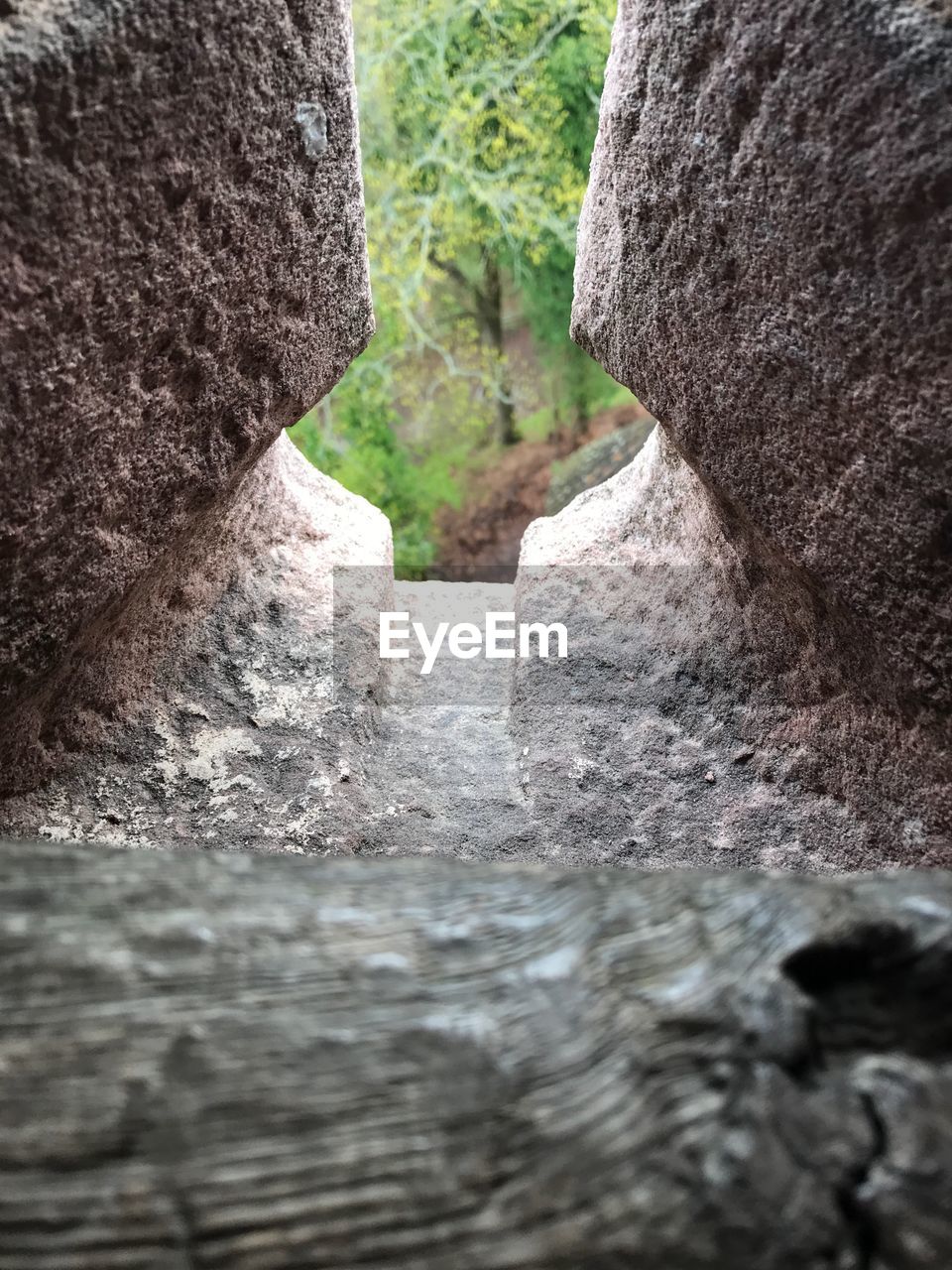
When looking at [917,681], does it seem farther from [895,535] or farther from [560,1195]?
[560,1195]

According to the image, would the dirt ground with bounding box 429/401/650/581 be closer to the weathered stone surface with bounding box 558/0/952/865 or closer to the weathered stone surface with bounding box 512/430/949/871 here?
the weathered stone surface with bounding box 512/430/949/871

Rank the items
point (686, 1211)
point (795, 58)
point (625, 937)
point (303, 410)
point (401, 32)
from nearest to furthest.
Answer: point (686, 1211) < point (625, 937) < point (795, 58) < point (303, 410) < point (401, 32)

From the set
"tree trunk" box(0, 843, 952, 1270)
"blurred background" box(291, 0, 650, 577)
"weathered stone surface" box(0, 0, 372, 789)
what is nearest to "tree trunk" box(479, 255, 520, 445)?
"blurred background" box(291, 0, 650, 577)

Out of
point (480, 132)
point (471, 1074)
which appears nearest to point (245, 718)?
point (471, 1074)

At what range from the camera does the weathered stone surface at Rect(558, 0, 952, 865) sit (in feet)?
3.28

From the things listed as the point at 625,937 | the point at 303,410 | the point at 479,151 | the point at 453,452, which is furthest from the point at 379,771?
the point at 453,452

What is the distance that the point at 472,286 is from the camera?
5.15m

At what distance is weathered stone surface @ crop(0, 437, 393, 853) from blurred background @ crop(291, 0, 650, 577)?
2.27 meters

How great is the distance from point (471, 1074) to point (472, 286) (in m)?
5.05

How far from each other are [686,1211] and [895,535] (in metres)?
0.87

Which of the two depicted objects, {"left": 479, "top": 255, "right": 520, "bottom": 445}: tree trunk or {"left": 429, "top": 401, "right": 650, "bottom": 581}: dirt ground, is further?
{"left": 429, "top": 401, "right": 650, "bottom": 581}: dirt ground

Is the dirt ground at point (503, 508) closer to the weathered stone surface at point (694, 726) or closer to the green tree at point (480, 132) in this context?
the green tree at point (480, 132)

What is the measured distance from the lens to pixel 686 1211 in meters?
0.51

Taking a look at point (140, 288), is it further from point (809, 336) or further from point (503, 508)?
point (503, 508)
